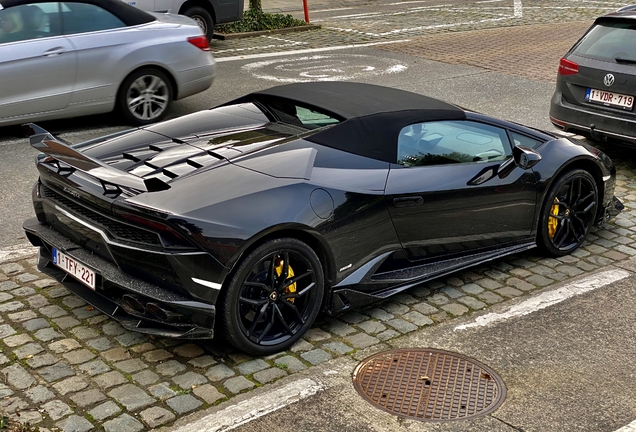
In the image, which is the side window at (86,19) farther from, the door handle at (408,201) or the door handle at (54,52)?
the door handle at (408,201)

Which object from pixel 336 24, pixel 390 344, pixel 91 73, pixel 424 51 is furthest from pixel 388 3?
pixel 390 344

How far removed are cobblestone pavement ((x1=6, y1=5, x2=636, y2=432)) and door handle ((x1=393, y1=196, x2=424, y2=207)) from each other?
72 cm

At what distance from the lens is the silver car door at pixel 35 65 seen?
9016 mm

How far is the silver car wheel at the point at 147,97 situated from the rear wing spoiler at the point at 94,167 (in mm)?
4858

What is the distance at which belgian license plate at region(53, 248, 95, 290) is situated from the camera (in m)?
4.92

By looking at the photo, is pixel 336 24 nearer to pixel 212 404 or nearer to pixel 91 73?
pixel 91 73

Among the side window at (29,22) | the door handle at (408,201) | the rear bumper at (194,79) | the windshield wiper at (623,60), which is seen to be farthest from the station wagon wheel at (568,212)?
the side window at (29,22)

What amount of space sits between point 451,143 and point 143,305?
2392 millimetres

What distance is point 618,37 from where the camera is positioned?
28.8ft

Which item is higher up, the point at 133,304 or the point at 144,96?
the point at 144,96

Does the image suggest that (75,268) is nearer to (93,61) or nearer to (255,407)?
(255,407)

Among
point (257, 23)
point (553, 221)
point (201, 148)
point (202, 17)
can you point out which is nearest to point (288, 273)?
point (201, 148)

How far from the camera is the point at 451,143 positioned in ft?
19.2

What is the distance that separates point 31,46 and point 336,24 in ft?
33.5
